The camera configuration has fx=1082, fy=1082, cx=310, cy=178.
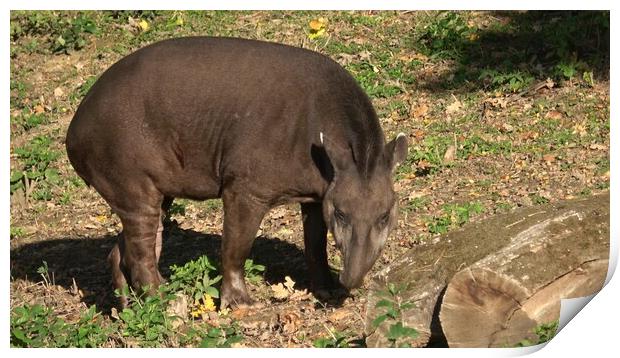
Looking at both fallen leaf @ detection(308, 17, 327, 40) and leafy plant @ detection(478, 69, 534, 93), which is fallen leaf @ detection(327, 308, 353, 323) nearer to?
leafy plant @ detection(478, 69, 534, 93)

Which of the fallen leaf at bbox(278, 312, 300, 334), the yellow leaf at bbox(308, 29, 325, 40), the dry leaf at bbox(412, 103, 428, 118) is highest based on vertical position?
the yellow leaf at bbox(308, 29, 325, 40)

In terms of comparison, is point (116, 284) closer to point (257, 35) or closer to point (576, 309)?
point (576, 309)

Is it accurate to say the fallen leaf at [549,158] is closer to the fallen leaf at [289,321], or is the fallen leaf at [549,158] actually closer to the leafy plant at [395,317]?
the fallen leaf at [289,321]

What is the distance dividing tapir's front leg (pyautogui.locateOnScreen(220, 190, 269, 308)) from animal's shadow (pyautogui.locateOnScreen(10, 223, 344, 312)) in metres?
0.60

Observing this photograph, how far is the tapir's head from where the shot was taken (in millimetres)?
8547

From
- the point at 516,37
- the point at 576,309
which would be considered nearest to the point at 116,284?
the point at 576,309

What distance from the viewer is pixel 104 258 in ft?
38.0

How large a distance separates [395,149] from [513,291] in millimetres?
1890

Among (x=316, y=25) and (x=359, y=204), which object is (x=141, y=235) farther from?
(x=316, y=25)

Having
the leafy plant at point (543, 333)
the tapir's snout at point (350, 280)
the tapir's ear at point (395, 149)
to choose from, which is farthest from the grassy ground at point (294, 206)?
the leafy plant at point (543, 333)

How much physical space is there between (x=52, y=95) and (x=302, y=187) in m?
8.59

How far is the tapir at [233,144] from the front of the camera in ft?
29.0

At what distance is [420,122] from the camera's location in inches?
562

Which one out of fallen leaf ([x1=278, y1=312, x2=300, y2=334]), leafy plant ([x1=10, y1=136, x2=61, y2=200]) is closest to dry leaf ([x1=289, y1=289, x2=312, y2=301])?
fallen leaf ([x1=278, y1=312, x2=300, y2=334])
